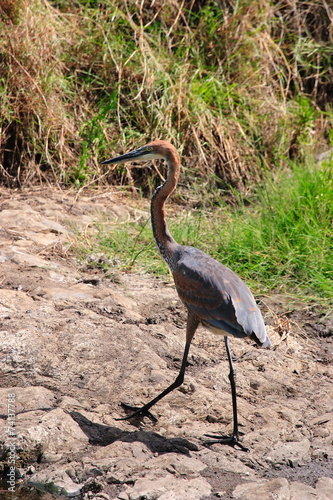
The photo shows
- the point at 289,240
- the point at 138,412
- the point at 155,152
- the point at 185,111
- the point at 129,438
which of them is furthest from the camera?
the point at 185,111

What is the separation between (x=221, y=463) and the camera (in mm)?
3533

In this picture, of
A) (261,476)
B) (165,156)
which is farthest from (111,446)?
(165,156)

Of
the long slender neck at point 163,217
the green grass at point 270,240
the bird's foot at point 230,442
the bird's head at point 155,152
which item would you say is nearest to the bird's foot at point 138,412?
the bird's foot at point 230,442

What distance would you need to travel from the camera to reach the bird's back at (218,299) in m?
3.77

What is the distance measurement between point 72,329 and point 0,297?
2.06 feet

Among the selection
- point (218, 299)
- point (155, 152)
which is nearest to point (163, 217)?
point (155, 152)

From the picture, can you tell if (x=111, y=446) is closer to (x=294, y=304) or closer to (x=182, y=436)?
(x=182, y=436)

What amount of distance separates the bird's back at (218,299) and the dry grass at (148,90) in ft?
10.3

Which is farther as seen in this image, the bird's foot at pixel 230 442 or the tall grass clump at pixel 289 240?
the tall grass clump at pixel 289 240

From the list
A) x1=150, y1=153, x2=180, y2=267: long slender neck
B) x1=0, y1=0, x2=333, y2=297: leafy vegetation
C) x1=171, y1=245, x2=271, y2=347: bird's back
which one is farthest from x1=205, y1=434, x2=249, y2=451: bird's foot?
x1=0, y1=0, x2=333, y2=297: leafy vegetation

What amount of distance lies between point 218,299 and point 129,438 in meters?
0.92

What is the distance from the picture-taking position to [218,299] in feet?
12.8

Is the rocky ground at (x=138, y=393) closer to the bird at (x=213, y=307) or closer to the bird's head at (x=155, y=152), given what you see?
the bird at (x=213, y=307)

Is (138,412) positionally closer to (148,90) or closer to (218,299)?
(218,299)
